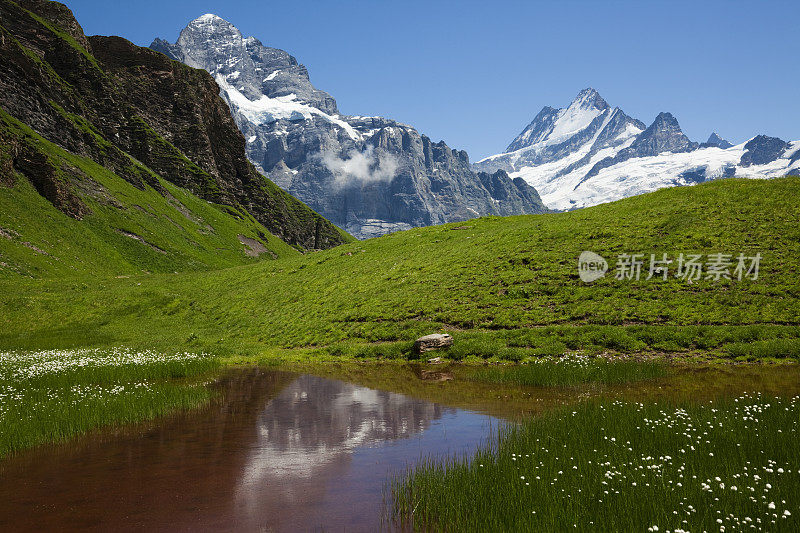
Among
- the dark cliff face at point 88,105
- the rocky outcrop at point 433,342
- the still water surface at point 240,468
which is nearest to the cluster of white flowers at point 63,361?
the still water surface at point 240,468

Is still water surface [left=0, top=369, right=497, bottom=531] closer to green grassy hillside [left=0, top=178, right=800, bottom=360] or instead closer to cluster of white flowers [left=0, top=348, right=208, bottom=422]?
cluster of white flowers [left=0, top=348, right=208, bottom=422]

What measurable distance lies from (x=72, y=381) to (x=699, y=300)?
1412 inches

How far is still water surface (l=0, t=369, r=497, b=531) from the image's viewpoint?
8375 millimetres

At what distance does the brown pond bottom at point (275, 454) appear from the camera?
8484 millimetres

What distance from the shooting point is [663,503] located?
7.70m

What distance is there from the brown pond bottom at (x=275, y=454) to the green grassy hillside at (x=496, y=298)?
6.70 metres

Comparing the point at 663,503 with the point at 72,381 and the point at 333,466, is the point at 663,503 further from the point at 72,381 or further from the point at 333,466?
the point at 72,381

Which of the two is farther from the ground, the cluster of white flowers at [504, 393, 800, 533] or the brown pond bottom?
the cluster of white flowers at [504, 393, 800, 533]

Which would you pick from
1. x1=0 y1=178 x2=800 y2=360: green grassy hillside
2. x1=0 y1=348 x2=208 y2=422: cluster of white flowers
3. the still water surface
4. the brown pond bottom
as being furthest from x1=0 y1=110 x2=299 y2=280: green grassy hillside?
the still water surface

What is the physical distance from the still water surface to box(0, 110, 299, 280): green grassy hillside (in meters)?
67.3

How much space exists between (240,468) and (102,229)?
109132 millimetres

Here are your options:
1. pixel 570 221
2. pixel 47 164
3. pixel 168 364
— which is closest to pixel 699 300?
pixel 570 221

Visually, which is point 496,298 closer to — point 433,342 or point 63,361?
point 433,342

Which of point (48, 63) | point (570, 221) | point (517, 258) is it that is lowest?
point (517, 258)
